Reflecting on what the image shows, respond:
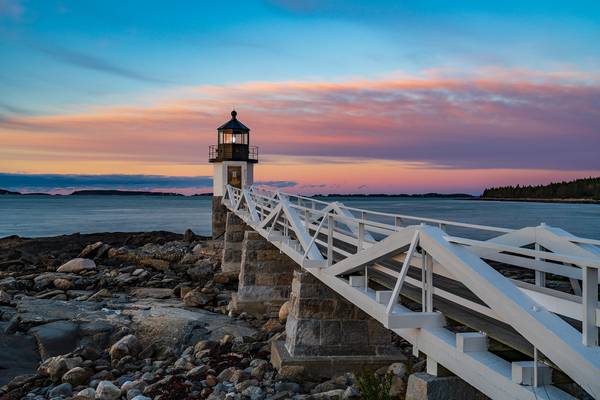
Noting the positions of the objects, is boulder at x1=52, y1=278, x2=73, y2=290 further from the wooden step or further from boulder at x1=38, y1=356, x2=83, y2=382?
the wooden step

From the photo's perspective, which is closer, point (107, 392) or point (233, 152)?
point (107, 392)

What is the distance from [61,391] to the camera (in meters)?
8.79

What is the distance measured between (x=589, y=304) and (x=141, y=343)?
33.8 ft

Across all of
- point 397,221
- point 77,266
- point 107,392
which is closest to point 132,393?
point 107,392

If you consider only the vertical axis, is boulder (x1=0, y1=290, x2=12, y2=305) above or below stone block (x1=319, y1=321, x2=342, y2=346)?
below

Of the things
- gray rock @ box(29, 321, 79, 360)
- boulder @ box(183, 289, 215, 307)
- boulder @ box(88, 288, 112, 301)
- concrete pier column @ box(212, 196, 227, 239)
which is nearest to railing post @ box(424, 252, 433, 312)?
gray rock @ box(29, 321, 79, 360)

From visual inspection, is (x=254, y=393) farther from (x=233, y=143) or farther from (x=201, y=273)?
(x=233, y=143)

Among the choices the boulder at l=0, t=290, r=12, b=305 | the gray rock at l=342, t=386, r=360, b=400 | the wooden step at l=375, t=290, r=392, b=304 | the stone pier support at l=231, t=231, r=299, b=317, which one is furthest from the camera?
the boulder at l=0, t=290, r=12, b=305

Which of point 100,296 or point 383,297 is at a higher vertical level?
point 383,297

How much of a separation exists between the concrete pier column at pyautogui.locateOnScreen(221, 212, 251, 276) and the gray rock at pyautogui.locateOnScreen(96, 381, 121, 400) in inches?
414

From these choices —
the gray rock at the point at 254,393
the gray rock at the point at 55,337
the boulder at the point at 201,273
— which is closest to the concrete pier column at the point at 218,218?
the boulder at the point at 201,273

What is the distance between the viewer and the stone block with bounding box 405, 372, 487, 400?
14.4 feet

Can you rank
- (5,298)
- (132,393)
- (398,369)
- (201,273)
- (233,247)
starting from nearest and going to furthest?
(398,369)
(132,393)
(5,298)
(201,273)
(233,247)

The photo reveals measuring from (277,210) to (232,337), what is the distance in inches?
110
